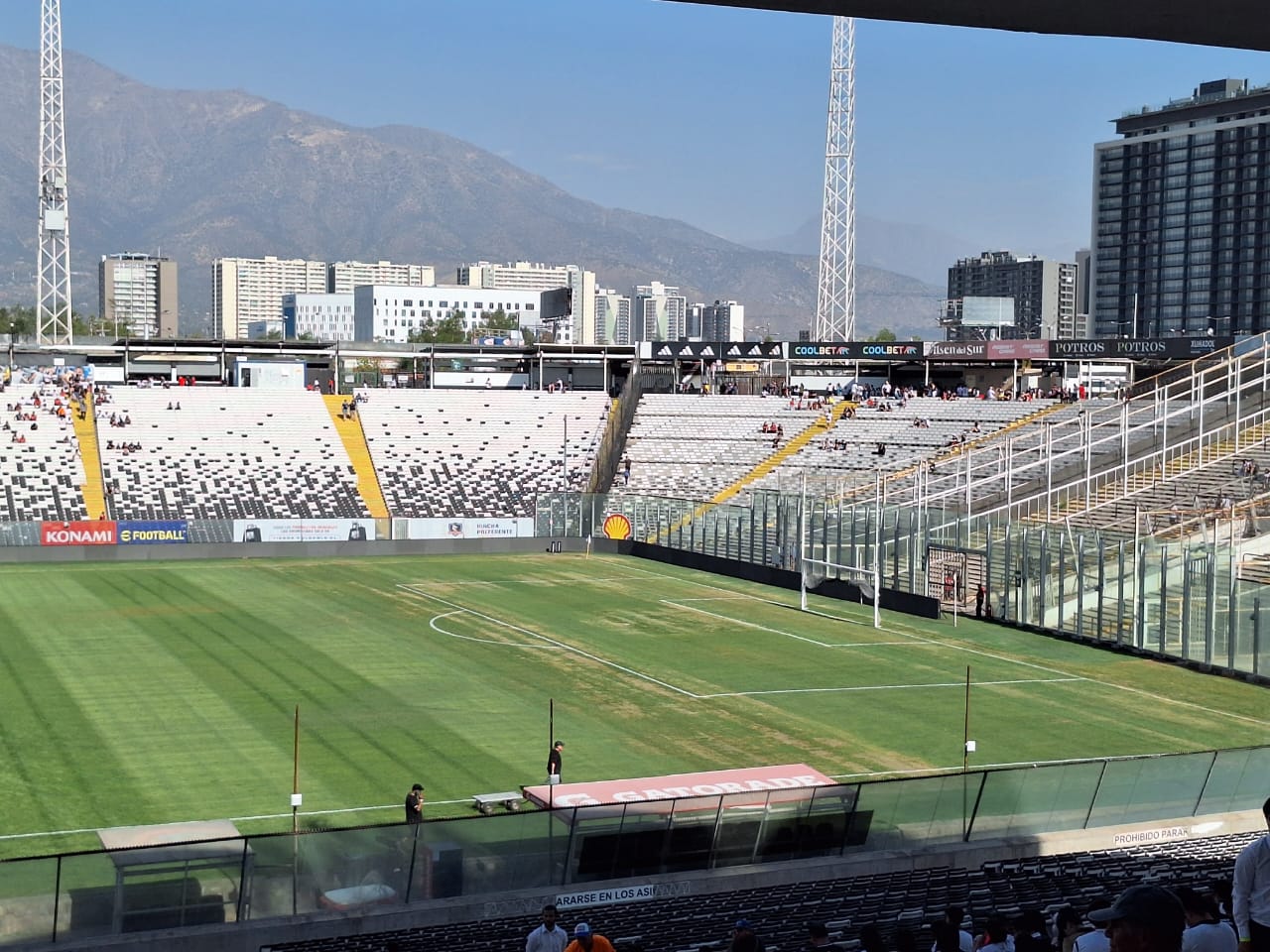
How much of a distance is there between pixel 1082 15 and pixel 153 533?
208ft

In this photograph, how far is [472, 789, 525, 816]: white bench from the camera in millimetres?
24469

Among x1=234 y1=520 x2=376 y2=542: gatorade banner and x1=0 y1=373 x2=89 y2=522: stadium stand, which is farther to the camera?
x1=0 y1=373 x2=89 y2=522: stadium stand

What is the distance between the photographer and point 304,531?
6825 centimetres

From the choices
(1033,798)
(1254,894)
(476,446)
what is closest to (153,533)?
(476,446)

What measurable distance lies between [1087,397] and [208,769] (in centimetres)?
6235

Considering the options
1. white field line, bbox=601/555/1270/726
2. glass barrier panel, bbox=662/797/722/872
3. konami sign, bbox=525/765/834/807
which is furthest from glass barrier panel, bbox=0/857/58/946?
white field line, bbox=601/555/1270/726

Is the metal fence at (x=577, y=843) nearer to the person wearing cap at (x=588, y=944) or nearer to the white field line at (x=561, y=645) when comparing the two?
the person wearing cap at (x=588, y=944)

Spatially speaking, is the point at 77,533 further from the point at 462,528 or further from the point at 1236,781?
the point at 1236,781

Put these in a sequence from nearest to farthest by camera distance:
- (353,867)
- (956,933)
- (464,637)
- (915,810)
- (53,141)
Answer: (956,933) → (353,867) → (915,810) → (464,637) → (53,141)

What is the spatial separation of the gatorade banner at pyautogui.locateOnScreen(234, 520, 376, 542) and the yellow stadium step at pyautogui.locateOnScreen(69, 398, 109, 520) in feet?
23.2

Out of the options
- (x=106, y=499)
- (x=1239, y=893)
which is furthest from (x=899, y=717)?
(x=106, y=499)

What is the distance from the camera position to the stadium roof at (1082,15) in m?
6.58

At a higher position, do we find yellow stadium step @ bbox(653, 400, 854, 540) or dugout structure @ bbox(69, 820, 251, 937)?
yellow stadium step @ bbox(653, 400, 854, 540)

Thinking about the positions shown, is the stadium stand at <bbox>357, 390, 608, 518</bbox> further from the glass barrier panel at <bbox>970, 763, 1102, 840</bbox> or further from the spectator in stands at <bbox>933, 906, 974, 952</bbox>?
the spectator in stands at <bbox>933, 906, 974, 952</bbox>
